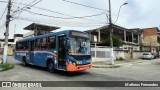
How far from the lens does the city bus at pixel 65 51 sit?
1166 centimetres

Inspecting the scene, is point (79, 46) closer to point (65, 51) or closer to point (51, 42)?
point (65, 51)

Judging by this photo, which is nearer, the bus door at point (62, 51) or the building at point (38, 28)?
the bus door at point (62, 51)

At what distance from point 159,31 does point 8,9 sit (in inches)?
2068

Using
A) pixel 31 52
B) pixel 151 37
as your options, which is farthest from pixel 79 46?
pixel 151 37

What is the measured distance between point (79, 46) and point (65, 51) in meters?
1.09

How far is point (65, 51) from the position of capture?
467 inches

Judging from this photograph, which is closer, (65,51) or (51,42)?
(65,51)

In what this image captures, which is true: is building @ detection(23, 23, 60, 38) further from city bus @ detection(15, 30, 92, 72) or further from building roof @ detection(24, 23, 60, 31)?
city bus @ detection(15, 30, 92, 72)

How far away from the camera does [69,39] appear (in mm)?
11719

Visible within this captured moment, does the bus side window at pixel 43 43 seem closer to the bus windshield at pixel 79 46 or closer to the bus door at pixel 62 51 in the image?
the bus door at pixel 62 51

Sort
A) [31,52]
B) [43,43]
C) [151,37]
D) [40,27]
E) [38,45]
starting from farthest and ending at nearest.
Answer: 1. [151,37]
2. [40,27]
3. [31,52]
4. [38,45]
5. [43,43]

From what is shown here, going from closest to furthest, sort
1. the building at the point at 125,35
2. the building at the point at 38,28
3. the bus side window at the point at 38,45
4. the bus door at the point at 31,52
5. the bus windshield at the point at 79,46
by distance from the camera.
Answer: the bus windshield at the point at 79,46
the bus side window at the point at 38,45
the bus door at the point at 31,52
the building at the point at 125,35
the building at the point at 38,28

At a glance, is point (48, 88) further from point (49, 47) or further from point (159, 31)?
point (159, 31)

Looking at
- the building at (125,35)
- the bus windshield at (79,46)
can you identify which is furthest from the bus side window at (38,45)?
the building at (125,35)
